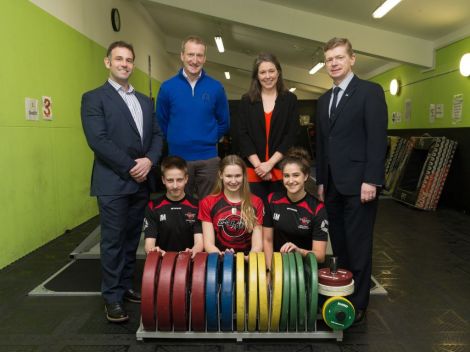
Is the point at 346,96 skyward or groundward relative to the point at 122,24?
groundward

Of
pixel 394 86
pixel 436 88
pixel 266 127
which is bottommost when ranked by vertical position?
pixel 266 127

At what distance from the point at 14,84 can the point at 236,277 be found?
2519 mm

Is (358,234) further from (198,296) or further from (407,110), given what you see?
(407,110)

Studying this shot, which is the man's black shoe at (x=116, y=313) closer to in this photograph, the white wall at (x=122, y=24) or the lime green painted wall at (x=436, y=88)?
the white wall at (x=122, y=24)

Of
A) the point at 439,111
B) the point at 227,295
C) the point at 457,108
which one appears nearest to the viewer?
the point at 227,295

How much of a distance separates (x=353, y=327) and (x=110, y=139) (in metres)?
1.65

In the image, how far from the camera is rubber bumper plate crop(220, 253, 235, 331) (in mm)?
1880

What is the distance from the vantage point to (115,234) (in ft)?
7.14

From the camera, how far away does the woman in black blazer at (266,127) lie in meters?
2.45

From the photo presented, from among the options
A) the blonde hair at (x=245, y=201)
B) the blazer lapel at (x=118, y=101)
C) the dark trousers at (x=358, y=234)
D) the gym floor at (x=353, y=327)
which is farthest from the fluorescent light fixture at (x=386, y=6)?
the blazer lapel at (x=118, y=101)

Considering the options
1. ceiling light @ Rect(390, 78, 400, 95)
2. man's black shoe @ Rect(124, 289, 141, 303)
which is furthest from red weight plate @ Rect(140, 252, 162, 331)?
ceiling light @ Rect(390, 78, 400, 95)

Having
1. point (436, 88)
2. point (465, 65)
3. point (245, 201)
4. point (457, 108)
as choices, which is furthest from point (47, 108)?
point (436, 88)

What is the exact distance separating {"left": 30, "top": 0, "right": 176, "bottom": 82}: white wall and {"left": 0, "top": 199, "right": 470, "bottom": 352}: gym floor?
2.44 meters

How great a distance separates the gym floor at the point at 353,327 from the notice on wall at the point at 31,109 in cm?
116
